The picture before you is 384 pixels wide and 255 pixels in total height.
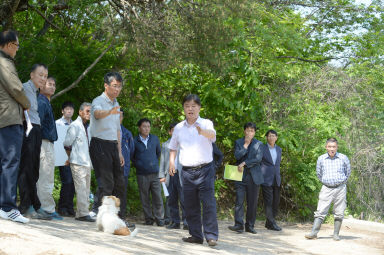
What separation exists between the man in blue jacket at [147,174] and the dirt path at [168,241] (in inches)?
21.8

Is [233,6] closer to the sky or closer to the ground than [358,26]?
closer to the ground

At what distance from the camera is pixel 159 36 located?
891cm

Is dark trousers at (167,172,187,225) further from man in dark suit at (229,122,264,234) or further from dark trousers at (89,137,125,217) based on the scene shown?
dark trousers at (89,137,125,217)

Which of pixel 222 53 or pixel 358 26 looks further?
pixel 358 26

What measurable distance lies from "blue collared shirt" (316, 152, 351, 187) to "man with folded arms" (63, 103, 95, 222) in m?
4.17

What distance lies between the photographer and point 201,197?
6195mm

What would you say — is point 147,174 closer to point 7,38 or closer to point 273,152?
point 273,152

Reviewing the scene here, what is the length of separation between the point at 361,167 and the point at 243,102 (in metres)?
5.19

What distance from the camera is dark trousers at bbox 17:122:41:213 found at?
5.80 m

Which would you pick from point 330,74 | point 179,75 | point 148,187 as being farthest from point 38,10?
point 330,74

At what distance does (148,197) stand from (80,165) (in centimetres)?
194

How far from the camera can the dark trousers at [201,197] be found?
20.2 feet

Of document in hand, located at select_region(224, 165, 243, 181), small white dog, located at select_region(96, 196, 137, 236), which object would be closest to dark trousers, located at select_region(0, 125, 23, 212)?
small white dog, located at select_region(96, 196, 137, 236)

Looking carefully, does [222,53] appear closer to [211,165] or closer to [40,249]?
[211,165]
